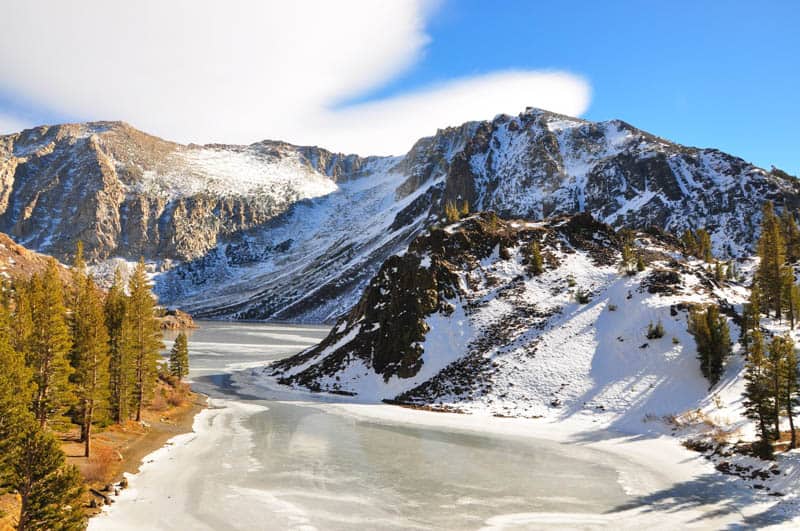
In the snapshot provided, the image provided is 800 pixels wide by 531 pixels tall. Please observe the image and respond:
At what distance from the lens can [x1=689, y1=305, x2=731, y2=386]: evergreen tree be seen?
42.8 meters

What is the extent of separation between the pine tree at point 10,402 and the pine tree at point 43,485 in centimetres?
71

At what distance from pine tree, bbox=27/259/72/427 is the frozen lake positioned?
23.3ft

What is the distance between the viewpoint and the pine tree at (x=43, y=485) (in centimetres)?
1750

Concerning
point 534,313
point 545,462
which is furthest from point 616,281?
point 545,462

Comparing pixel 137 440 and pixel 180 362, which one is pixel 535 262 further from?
pixel 137 440

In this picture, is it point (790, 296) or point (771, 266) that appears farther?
point (771, 266)

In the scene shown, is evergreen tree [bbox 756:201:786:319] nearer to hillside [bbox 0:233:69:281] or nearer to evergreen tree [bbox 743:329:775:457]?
A: evergreen tree [bbox 743:329:775:457]

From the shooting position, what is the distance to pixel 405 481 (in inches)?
1117

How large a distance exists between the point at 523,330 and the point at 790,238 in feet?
272

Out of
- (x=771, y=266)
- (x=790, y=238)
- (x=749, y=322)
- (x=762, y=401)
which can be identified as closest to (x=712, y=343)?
(x=749, y=322)

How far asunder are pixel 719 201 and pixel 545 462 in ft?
486

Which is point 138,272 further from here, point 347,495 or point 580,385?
point 580,385

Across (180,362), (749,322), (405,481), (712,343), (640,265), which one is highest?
(640,265)

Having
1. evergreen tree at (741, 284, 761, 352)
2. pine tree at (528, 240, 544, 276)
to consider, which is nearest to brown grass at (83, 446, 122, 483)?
pine tree at (528, 240, 544, 276)
